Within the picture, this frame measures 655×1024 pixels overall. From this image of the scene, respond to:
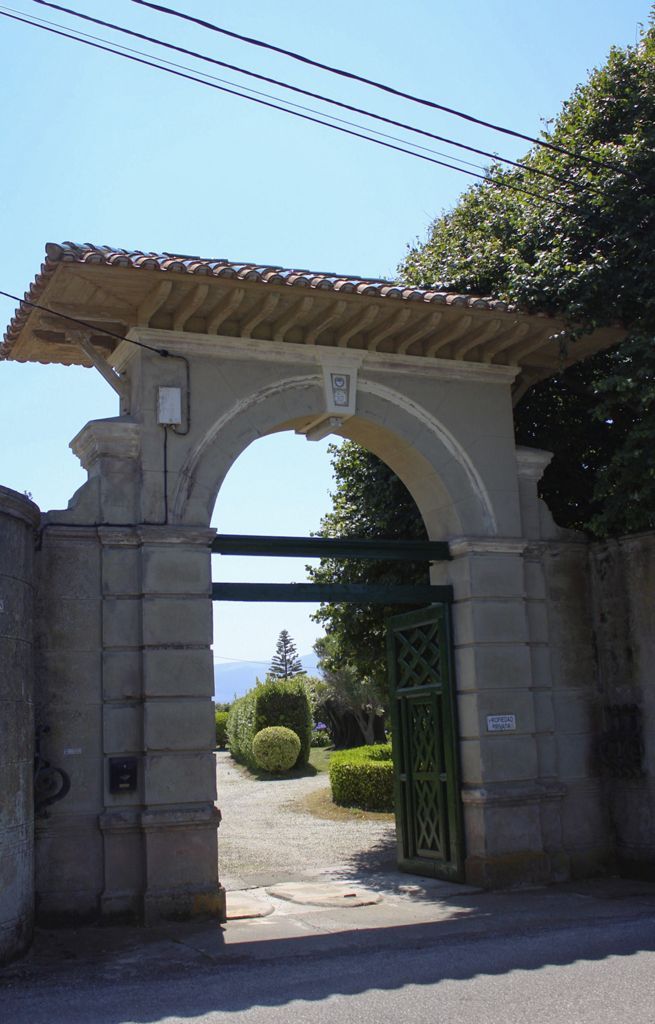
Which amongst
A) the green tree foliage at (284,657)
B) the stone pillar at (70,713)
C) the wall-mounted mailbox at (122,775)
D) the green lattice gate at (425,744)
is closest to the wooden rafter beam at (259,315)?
the stone pillar at (70,713)

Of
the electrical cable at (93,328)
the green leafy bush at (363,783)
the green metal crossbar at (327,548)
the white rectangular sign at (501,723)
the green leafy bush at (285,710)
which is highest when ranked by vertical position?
the electrical cable at (93,328)

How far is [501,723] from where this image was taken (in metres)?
11.0

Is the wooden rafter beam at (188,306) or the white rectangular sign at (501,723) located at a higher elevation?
the wooden rafter beam at (188,306)

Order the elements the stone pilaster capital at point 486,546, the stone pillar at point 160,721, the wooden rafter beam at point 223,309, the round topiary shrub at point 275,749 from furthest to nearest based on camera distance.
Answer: the round topiary shrub at point 275,749 < the stone pilaster capital at point 486,546 < the wooden rafter beam at point 223,309 < the stone pillar at point 160,721

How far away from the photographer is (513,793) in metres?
10.9

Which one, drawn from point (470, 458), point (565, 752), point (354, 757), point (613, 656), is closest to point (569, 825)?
point (565, 752)

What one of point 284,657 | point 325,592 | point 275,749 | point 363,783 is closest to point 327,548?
point 325,592

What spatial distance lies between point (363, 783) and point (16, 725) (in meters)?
11.0

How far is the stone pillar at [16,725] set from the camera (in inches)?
318

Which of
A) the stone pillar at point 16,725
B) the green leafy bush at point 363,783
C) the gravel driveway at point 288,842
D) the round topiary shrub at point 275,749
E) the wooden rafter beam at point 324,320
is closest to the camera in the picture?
the stone pillar at point 16,725

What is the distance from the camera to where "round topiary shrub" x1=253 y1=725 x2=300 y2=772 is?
24453 millimetres

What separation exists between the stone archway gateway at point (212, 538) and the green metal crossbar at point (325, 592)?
0.30m

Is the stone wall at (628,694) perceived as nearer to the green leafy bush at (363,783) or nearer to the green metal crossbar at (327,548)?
the green metal crossbar at (327,548)

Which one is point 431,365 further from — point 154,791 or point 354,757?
point 354,757
